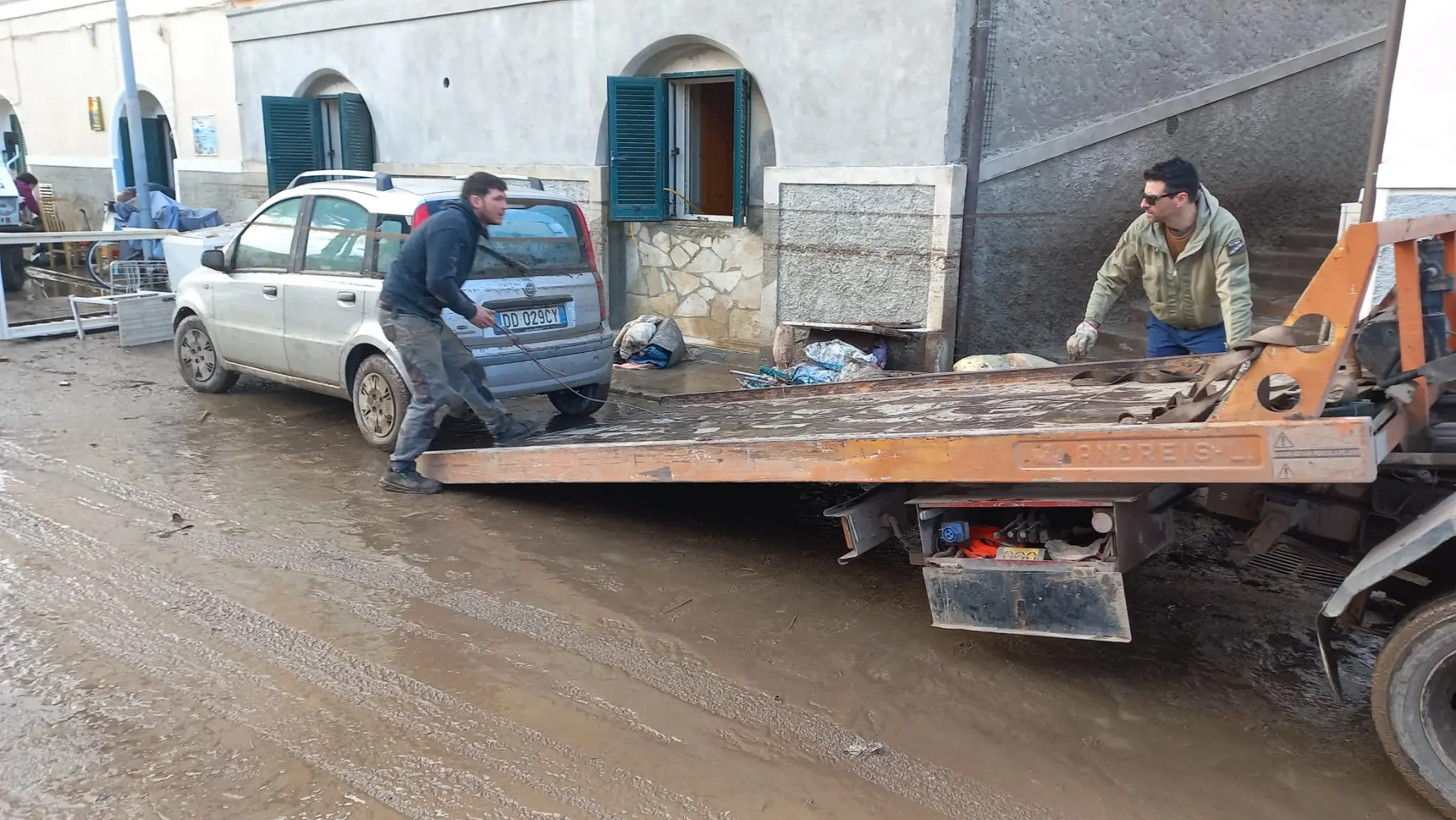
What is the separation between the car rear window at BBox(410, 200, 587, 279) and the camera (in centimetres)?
595

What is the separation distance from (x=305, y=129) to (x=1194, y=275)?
11.8m

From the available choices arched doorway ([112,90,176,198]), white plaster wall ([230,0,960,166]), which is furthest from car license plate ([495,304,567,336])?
arched doorway ([112,90,176,198])

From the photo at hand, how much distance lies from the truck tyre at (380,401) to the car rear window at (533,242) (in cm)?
88

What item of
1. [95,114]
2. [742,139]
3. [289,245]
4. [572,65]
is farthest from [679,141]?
[95,114]

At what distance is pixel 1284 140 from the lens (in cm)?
962

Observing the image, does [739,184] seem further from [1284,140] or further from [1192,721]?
[1192,721]

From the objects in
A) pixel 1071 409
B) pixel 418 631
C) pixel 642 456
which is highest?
pixel 1071 409

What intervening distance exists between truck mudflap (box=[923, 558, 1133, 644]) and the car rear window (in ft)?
11.6

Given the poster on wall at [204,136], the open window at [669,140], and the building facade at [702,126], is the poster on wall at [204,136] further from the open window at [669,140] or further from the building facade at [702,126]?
the open window at [669,140]

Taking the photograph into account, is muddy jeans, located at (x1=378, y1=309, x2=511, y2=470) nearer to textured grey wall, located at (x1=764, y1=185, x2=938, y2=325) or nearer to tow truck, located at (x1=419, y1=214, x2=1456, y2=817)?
tow truck, located at (x1=419, y1=214, x2=1456, y2=817)

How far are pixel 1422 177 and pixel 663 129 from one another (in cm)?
664

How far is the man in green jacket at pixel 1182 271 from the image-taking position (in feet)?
15.0

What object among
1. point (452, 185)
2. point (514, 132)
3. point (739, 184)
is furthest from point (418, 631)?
point (514, 132)

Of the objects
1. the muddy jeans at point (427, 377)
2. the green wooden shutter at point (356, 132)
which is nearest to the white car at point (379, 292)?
the muddy jeans at point (427, 377)
